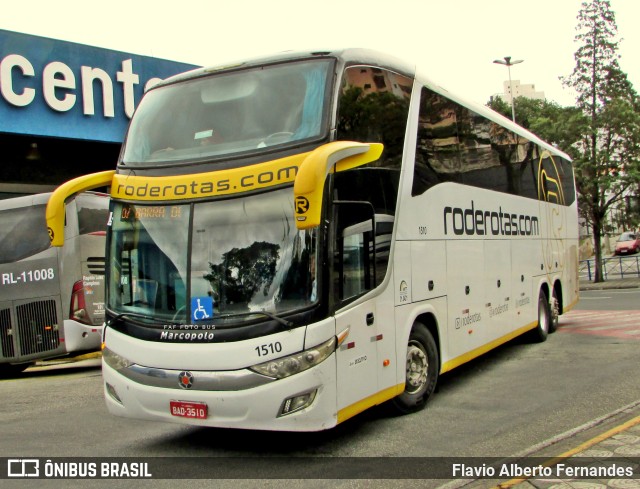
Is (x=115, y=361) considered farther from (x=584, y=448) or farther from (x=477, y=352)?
(x=477, y=352)

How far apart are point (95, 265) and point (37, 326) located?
1.55 m

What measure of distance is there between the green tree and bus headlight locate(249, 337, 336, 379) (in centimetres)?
2485

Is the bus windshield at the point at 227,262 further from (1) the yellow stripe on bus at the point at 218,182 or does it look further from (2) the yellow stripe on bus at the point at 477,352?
(2) the yellow stripe on bus at the point at 477,352

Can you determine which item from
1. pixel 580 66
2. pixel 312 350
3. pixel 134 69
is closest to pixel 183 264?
pixel 312 350

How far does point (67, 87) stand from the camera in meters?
18.2

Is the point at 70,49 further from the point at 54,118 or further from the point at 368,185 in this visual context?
the point at 368,185

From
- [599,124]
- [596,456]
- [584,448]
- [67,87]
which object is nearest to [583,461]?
[596,456]

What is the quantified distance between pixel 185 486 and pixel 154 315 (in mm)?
1562

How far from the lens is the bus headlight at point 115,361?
6.45 metres

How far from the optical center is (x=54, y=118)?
712 inches

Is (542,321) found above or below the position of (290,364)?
below

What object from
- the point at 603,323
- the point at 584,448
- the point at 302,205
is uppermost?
the point at 302,205

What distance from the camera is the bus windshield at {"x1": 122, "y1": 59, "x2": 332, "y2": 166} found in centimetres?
640

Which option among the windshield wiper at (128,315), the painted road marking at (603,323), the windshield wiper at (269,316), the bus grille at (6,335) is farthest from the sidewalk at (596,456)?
the bus grille at (6,335)
